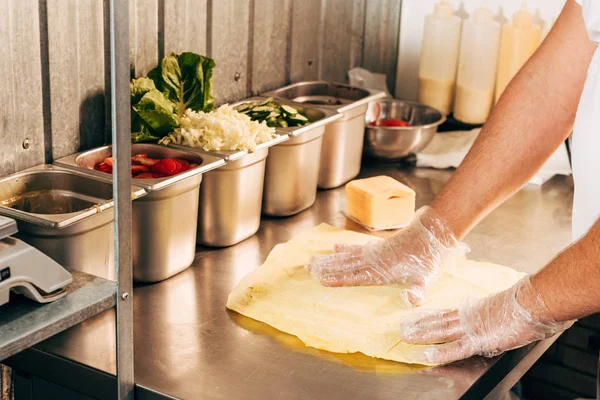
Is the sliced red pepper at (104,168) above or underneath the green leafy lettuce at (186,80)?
underneath

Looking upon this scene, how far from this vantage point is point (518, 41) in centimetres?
275

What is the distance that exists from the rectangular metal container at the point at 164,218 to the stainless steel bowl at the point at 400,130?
2.99ft

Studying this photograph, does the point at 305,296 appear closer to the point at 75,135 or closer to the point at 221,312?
the point at 221,312

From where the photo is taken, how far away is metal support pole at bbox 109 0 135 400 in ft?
3.63

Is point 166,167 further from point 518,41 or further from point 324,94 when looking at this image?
point 518,41

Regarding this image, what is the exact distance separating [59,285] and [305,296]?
61cm

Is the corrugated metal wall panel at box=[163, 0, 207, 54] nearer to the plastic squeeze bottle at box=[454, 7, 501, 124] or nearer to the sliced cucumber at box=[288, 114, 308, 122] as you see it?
the sliced cucumber at box=[288, 114, 308, 122]

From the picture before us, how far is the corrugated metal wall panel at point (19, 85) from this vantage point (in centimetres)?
161

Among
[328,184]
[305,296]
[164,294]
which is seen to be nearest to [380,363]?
[305,296]

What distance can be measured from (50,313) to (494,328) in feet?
2.62

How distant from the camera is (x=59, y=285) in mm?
1248

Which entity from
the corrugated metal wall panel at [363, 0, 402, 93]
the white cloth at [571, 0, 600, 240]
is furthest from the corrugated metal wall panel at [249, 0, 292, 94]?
the white cloth at [571, 0, 600, 240]

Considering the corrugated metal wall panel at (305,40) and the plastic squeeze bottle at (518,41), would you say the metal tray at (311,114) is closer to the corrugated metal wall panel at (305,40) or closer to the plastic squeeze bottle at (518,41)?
the corrugated metal wall panel at (305,40)

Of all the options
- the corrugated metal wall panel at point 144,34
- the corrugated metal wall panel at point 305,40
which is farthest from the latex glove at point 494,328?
the corrugated metal wall panel at point 305,40
